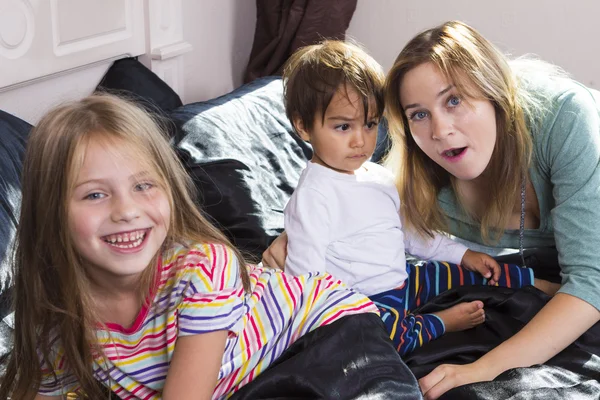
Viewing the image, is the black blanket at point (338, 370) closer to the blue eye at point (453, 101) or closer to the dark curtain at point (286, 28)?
the blue eye at point (453, 101)

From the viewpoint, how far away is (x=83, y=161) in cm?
120

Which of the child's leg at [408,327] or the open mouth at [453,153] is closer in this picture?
the child's leg at [408,327]

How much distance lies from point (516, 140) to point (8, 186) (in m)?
1.00

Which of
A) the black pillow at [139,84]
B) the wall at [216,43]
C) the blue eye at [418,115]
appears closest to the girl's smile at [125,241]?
the blue eye at [418,115]

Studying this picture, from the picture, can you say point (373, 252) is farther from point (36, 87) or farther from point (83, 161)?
point (36, 87)

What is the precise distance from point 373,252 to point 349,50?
0.42 metres

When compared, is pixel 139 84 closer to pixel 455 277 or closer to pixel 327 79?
pixel 327 79

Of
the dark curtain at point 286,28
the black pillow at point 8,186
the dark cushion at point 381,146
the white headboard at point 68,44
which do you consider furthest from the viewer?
the dark curtain at point 286,28

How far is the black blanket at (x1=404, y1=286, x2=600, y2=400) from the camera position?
1.31 meters

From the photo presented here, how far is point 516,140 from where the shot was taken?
1.61 metres

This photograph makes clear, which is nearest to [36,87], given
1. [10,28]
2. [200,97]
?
[10,28]

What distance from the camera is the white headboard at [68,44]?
70.2 inches

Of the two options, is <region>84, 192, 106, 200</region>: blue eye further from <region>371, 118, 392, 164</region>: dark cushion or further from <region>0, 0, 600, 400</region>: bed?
<region>371, 118, 392, 164</region>: dark cushion

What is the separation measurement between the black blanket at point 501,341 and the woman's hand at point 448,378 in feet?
0.12
